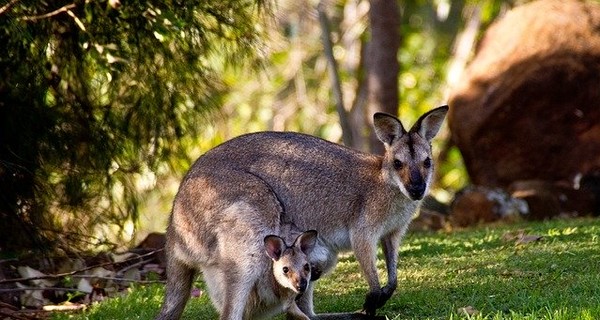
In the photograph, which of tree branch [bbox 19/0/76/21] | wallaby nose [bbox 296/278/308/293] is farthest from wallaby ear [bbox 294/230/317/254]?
tree branch [bbox 19/0/76/21]

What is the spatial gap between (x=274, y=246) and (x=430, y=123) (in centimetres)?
152

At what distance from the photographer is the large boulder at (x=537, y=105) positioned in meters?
Result: 12.7

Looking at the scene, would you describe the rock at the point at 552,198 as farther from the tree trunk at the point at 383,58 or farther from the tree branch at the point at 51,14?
the tree branch at the point at 51,14

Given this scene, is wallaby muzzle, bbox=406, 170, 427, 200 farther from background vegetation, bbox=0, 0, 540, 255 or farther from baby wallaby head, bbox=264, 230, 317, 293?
background vegetation, bbox=0, 0, 540, 255

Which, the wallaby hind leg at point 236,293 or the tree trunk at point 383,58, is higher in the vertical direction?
the wallaby hind leg at point 236,293

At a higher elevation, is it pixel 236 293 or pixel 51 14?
pixel 51 14

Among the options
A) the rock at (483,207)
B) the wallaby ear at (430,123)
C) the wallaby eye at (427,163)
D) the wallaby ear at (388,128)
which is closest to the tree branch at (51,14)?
the wallaby ear at (388,128)

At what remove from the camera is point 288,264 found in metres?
6.34

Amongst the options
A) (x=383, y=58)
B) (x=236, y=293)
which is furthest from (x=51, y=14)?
(x=383, y=58)

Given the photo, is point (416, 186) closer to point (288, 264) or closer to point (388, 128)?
point (388, 128)

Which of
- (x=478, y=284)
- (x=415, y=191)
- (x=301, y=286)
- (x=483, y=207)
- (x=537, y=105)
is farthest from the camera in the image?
(x=537, y=105)

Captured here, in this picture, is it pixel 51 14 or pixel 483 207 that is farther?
pixel 483 207

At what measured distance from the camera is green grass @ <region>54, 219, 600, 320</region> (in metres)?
6.53

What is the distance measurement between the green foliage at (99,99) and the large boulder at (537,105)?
3601 millimetres
